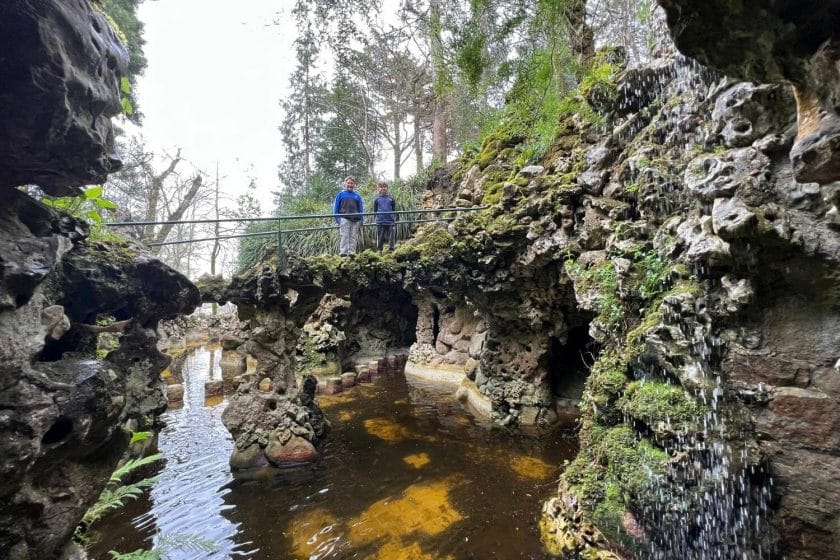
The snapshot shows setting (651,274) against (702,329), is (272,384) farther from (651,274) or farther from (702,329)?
(702,329)

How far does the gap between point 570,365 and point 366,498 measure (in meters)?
5.04

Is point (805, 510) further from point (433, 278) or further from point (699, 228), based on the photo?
point (433, 278)

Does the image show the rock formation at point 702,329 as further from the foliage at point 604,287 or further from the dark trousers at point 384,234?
the dark trousers at point 384,234

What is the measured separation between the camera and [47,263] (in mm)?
2617

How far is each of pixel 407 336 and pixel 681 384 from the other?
1173 cm

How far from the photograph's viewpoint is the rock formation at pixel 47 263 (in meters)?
2.21

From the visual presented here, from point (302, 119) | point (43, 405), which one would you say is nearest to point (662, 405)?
point (43, 405)

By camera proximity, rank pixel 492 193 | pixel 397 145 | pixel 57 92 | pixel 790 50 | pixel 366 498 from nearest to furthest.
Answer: pixel 790 50
pixel 57 92
pixel 366 498
pixel 492 193
pixel 397 145

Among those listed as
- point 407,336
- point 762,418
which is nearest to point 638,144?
point 762,418

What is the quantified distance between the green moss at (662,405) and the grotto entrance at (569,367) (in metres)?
3.89

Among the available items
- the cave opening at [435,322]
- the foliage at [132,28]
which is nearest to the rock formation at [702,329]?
the cave opening at [435,322]

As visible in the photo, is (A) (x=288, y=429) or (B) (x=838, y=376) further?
(A) (x=288, y=429)

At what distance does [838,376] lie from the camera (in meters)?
2.61

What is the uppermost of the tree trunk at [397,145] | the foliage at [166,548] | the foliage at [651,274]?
the tree trunk at [397,145]
